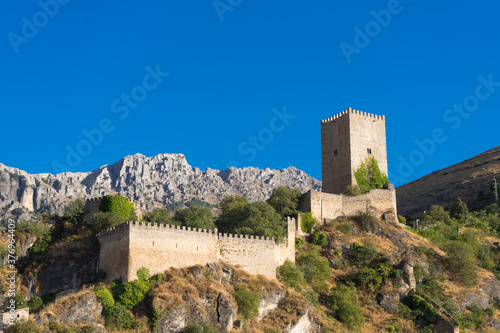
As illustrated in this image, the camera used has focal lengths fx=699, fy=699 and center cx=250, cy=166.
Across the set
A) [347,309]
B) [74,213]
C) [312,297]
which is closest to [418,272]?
[347,309]

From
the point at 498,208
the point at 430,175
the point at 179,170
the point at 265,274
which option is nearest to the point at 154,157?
the point at 179,170

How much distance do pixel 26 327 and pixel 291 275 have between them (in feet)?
70.9

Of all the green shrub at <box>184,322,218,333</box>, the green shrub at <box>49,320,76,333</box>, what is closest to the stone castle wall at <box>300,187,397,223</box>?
the green shrub at <box>184,322,218,333</box>

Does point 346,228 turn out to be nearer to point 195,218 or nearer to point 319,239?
point 319,239

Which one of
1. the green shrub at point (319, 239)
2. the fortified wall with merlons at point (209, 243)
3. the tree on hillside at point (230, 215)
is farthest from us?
the green shrub at point (319, 239)

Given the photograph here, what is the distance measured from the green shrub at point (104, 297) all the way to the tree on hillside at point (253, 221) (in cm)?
1337

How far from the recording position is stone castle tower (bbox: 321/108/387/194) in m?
72.2

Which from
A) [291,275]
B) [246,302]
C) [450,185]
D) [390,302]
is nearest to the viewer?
[246,302]

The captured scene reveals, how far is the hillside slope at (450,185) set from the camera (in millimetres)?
106875

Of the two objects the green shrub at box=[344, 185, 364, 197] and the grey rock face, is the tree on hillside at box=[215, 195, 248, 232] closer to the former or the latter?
the green shrub at box=[344, 185, 364, 197]

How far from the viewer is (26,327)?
4075cm

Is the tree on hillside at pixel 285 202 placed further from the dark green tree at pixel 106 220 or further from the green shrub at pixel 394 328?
the dark green tree at pixel 106 220

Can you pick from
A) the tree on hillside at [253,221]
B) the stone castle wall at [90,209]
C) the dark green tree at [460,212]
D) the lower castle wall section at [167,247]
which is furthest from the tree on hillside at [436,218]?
the stone castle wall at [90,209]

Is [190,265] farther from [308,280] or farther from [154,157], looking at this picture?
[154,157]
